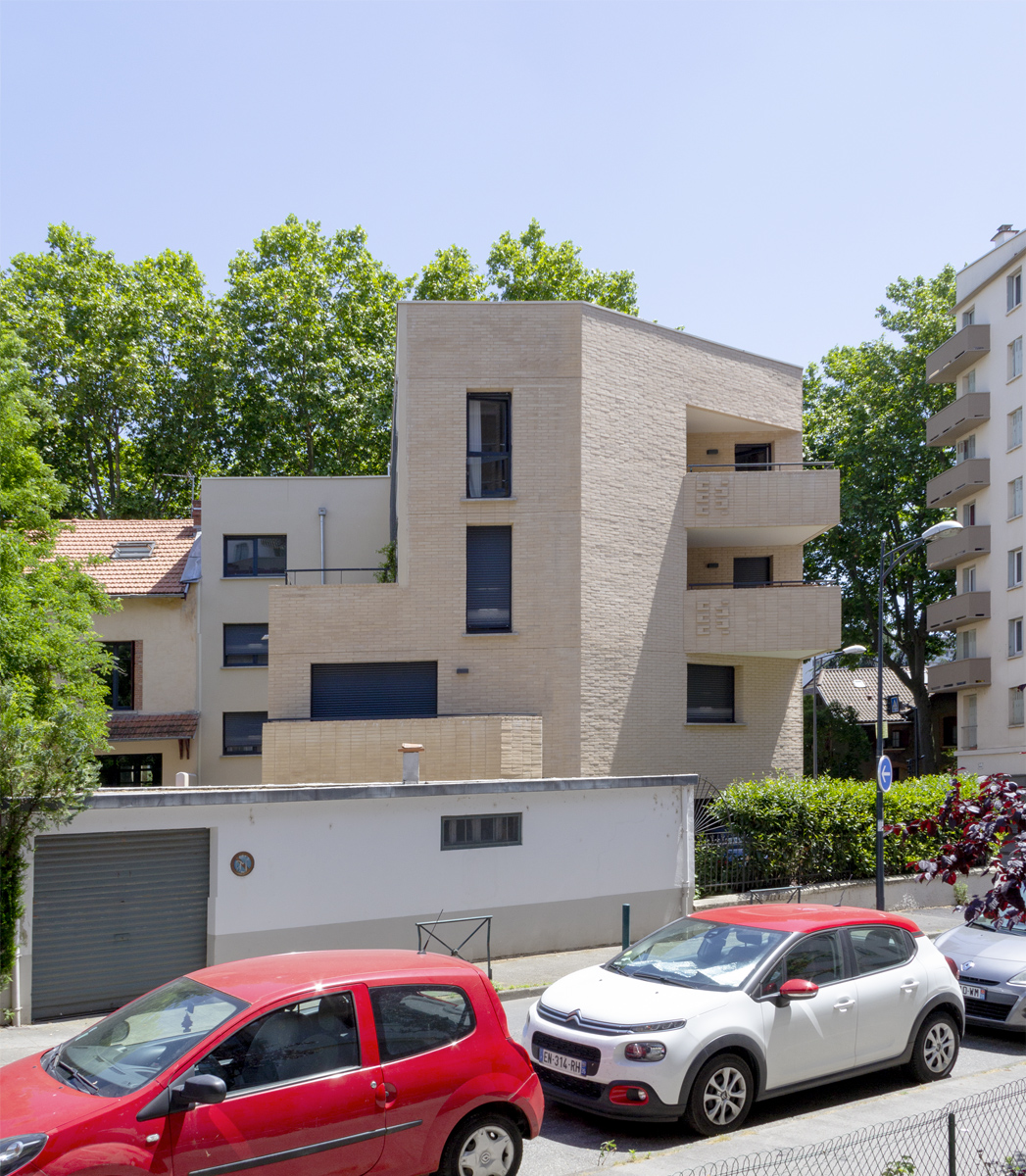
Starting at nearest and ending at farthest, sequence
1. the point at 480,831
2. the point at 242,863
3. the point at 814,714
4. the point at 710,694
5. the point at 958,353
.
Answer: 1. the point at 242,863
2. the point at 480,831
3. the point at 710,694
4. the point at 958,353
5. the point at 814,714

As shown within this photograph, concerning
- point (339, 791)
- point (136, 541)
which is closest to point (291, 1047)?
point (339, 791)

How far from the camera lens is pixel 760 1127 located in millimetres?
8430

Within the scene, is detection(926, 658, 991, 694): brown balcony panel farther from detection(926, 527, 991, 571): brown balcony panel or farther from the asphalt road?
the asphalt road

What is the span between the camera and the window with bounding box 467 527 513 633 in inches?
934

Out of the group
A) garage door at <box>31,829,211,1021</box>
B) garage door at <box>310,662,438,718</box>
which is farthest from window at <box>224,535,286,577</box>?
garage door at <box>31,829,211,1021</box>

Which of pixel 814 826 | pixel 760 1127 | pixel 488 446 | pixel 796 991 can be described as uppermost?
pixel 488 446

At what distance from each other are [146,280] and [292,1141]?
41490 mm

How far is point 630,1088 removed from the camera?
8031 millimetres

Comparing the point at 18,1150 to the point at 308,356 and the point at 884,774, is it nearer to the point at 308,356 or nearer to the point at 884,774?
the point at 884,774

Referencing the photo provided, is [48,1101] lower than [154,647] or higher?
lower

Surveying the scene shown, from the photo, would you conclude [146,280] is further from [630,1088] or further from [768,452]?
[630,1088]

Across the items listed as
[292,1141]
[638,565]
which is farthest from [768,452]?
[292,1141]

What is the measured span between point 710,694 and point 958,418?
2280cm

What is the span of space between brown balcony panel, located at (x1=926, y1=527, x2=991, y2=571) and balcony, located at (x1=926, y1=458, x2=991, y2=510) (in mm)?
1418
